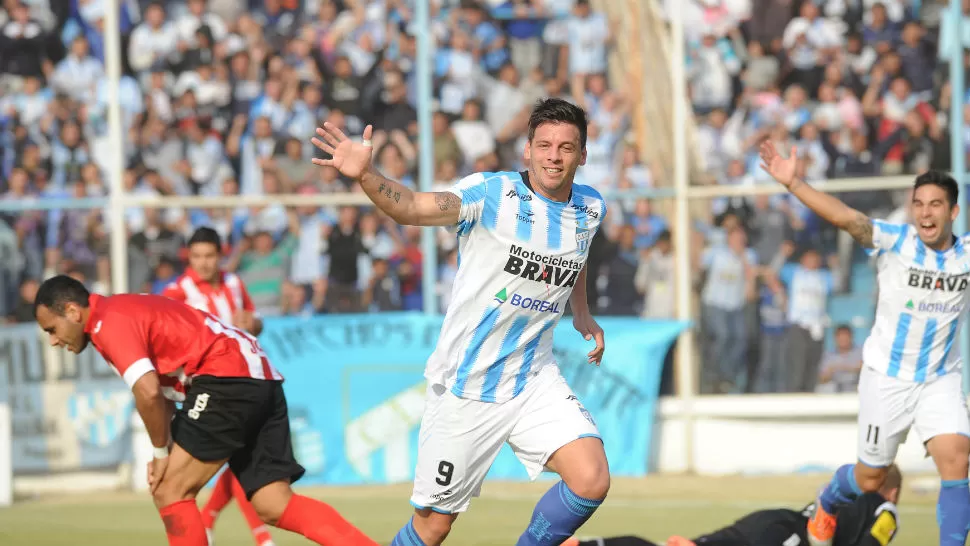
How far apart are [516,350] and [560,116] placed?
1.05 meters

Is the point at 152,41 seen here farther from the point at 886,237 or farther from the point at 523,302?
the point at 523,302

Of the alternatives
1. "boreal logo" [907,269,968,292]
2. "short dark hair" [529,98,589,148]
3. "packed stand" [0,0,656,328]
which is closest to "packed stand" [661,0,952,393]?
"packed stand" [0,0,656,328]

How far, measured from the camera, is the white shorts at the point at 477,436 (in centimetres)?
586

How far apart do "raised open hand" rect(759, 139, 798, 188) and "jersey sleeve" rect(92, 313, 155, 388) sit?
354 cm

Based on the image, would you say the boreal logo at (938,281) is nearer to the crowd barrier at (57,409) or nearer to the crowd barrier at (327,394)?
the crowd barrier at (327,394)

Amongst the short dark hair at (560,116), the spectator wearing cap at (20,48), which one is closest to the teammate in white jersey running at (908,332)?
the short dark hair at (560,116)

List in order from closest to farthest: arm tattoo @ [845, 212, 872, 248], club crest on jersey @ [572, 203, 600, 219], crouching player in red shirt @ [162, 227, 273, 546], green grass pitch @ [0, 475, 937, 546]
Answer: club crest on jersey @ [572, 203, 600, 219] → arm tattoo @ [845, 212, 872, 248] → crouching player in red shirt @ [162, 227, 273, 546] → green grass pitch @ [0, 475, 937, 546]

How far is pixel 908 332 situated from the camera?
766 cm

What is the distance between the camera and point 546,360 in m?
6.09

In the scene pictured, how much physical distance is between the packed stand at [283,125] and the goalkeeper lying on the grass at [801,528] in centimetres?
535

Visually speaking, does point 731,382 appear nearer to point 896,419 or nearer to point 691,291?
point 691,291

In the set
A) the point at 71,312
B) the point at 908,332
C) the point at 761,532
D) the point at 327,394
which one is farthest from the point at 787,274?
the point at 71,312

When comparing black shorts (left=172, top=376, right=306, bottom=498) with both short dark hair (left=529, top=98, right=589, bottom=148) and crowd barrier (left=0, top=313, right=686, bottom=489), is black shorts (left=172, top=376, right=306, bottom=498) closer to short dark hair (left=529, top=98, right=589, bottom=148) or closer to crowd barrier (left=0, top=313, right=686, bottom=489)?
short dark hair (left=529, top=98, right=589, bottom=148)

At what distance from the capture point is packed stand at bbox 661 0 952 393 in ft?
39.8
